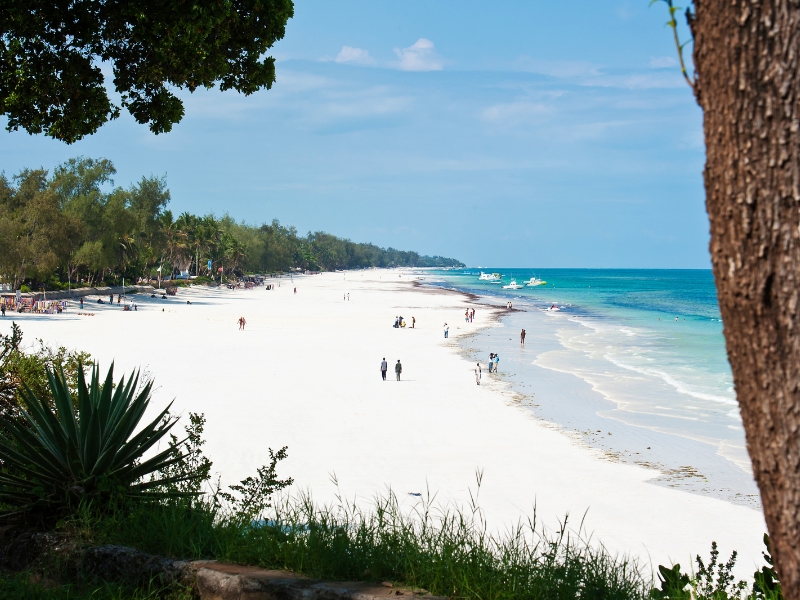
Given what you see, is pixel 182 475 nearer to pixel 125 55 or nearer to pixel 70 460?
pixel 70 460

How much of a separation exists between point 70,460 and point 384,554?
95.3 inches

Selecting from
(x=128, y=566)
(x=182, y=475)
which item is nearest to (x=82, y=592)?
(x=128, y=566)

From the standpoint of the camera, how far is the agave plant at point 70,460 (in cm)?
476

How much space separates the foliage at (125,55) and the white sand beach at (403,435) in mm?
4613

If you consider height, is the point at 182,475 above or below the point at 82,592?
above

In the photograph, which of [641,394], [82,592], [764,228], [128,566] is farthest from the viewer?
[641,394]

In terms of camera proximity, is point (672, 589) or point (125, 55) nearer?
point (672, 589)

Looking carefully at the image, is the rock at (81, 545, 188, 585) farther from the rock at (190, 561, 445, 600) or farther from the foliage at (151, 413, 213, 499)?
the foliage at (151, 413, 213, 499)

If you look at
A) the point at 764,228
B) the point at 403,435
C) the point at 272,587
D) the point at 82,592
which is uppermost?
the point at 764,228

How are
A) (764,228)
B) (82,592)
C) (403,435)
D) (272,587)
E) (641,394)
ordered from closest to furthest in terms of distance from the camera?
(764,228)
(272,587)
(82,592)
(403,435)
(641,394)

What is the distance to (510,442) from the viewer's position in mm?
14758

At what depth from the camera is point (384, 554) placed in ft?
12.6

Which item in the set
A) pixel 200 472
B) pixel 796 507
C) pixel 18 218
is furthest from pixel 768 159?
pixel 18 218

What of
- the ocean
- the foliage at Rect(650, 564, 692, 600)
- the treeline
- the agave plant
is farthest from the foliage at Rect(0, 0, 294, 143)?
the treeline
